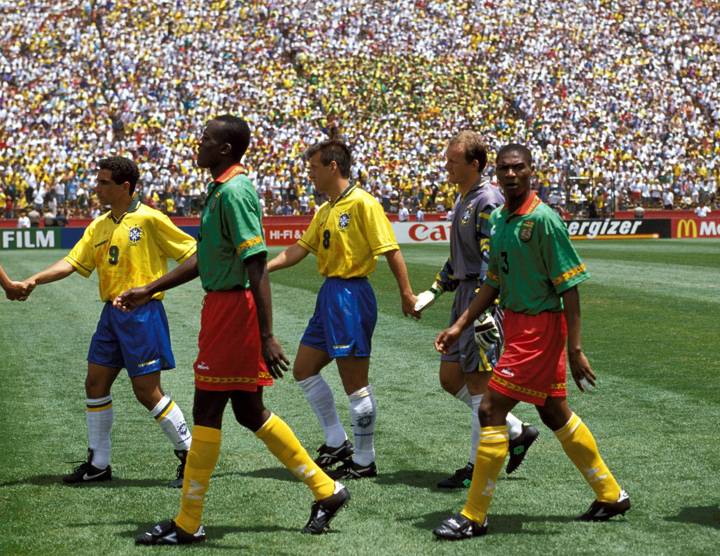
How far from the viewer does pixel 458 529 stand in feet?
18.3

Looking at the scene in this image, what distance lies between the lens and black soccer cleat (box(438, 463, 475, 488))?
6.86m

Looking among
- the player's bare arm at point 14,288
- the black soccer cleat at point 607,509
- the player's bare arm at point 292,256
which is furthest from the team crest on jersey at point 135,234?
the black soccer cleat at point 607,509

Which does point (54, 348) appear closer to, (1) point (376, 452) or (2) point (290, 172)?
(1) point (376, 452)

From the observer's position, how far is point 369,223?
7.19 m

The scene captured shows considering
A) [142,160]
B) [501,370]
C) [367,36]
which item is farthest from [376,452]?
[367,36]

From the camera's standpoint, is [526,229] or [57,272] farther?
[57,272]

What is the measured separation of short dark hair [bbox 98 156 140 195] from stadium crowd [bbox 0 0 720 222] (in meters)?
32.8

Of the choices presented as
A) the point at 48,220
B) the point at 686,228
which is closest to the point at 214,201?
the point at 48,220

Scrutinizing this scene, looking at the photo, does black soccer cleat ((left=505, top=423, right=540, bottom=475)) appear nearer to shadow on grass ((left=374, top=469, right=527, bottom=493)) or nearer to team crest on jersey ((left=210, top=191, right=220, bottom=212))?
shadow on grass ((left=374, top=469, right=527, bottom=493))

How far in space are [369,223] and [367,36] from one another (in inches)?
1820

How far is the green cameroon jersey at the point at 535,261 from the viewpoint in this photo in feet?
18.4

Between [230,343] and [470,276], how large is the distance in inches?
77.0

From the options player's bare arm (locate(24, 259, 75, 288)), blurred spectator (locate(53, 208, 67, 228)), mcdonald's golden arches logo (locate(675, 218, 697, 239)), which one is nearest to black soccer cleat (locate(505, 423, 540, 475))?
player's bare arm (locate(24, 259, 75, 288))

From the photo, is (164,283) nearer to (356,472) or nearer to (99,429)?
(99,429)
